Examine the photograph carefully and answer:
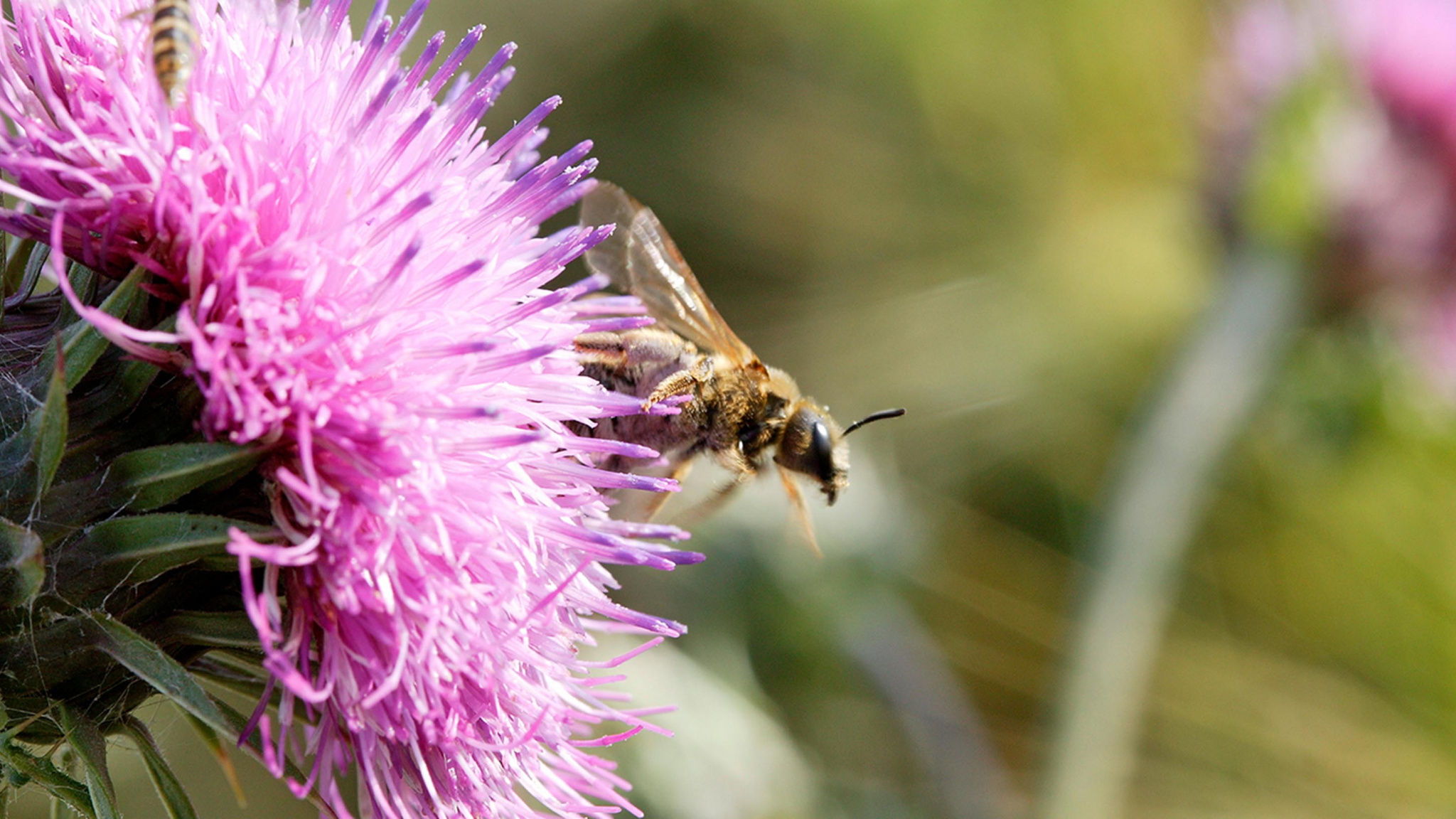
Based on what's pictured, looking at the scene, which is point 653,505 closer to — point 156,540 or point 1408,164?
point 156,540

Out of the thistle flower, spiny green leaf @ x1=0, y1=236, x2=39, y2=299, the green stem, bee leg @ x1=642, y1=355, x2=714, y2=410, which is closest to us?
spiny green leaf @ x1=0, y1=236, x2=39, y2=299

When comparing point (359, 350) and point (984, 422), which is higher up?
point (984, 422)

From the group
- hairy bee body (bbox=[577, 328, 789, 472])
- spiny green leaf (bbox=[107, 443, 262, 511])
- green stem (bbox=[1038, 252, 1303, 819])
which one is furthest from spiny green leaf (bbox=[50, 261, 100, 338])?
green stem (bbox=[1038, 252, 1303, 819])

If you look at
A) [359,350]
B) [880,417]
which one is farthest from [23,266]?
[880,417]

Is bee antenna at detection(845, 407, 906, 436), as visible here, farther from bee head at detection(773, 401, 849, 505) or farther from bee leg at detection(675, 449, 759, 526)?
bee leg at detection(675, 449, 759, 526)

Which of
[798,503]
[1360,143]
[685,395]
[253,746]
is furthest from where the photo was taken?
[1360,143]

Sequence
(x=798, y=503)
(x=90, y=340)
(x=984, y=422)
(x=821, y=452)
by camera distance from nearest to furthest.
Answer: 1. (x=90, y=340)
2. (x=821, y=452)
3. (x=798, y=503)
4. (x=984, y=422)
